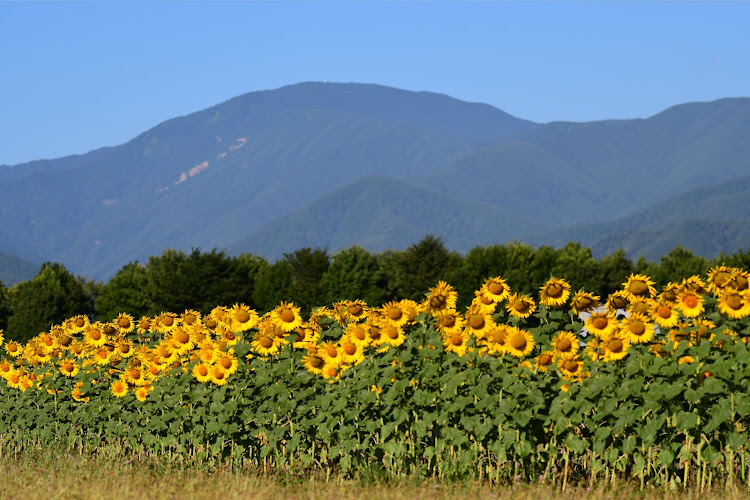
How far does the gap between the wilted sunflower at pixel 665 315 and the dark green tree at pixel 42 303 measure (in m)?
51.0

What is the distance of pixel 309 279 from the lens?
212ft

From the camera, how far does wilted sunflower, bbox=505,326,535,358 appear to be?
10258 millimetres

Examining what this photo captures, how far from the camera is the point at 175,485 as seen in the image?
1048cm

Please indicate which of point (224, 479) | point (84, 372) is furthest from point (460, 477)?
point (84, 372)

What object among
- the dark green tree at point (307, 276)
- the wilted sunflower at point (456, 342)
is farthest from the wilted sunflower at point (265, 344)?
the dark green tree at point (307, 276)

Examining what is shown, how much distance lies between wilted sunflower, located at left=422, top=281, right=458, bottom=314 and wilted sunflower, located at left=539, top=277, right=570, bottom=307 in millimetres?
991

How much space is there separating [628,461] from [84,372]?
8429 mm

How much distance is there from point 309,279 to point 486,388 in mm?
54801

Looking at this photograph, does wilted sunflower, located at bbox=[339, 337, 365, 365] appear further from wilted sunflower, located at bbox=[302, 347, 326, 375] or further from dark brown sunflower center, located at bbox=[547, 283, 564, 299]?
dark brown sunflower center, located at bbox=[547, 283, 564, 299]

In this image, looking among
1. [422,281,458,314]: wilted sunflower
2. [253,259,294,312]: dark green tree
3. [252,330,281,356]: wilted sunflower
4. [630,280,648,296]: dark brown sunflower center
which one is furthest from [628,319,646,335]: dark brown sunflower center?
[253,259,294,312]: dark green tree

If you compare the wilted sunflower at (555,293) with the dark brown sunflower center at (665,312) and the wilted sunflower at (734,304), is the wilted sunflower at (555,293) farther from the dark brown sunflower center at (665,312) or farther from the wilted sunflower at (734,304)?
the wilted sunflower at (734,304)

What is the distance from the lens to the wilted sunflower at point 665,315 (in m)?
10.0

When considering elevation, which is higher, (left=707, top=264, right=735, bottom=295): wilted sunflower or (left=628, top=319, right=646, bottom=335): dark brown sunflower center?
(left=707, top=264, right=735, bottom=295): wilted sunflower

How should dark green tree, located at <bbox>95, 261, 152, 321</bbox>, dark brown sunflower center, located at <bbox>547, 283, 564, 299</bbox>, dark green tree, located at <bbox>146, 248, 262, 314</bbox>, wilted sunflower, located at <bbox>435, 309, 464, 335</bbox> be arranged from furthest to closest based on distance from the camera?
dark green tree, located at <bbox>95, 261, 152, 321</bbox>, dark green tree, located at <bbox>146, 248, 262, 314</bbox>, wilted sunflower, located at <bbox>435, 309, 464, 335</bbox>, dark brown sunflower center, located at <bbox>547, 283, 564, 299</bbox>
